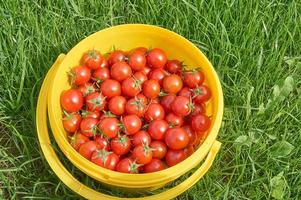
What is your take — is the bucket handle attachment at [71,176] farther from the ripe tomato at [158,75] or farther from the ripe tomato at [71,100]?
the ripe tomato at [158,75]

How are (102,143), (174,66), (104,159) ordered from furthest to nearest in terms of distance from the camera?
(174,66), (102,143), (104,159)

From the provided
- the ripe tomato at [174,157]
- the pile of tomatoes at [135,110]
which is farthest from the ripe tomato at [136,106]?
the ripe tomato at [174,157]

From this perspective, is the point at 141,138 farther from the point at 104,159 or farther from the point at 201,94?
the point at 201,94

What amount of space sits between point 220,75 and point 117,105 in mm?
550

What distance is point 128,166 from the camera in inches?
82.2

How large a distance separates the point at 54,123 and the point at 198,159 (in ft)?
1.91

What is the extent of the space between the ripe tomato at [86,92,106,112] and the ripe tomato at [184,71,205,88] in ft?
1.24

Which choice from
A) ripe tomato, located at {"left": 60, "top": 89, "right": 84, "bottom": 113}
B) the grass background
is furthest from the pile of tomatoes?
the grass background

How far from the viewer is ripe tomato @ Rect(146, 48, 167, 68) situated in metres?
2.36

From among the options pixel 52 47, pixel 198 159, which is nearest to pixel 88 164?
pixel 198 159

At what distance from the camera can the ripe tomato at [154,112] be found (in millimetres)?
2236

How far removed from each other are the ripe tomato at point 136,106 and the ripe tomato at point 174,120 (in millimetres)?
111

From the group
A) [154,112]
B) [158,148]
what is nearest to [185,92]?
[154,112]

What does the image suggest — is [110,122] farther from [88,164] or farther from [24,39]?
[24,39]
